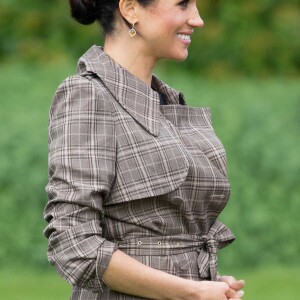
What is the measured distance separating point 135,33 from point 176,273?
621mm

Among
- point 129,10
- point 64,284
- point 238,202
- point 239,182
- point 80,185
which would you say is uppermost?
point 239,182

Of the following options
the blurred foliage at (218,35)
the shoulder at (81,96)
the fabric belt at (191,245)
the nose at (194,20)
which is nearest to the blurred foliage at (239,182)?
the blurred foliage at (218,35)

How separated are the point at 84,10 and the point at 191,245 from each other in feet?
2.21

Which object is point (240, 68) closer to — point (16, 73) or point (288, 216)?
point (16, 73)

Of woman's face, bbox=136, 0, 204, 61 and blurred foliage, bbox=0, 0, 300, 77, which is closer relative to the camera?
woman's face, bbox=136, 0, 204, 61

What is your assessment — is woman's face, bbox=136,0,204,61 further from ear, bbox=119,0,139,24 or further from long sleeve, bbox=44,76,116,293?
long sleeve, bbox=44,76,116,293

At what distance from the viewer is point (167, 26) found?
328 centimetres

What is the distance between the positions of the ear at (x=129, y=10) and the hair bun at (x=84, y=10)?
9cm

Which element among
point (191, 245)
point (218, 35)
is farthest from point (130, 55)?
point (218, 35)

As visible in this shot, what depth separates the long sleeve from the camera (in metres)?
3.06

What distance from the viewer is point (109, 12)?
3.33m

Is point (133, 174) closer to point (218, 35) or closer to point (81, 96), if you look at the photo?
point (81, 96)

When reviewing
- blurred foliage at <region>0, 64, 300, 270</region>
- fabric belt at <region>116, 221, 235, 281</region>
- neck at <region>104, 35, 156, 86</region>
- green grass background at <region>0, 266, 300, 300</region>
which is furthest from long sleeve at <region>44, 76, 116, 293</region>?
blurred foliage at <region>0, 64, 300, 270</region>

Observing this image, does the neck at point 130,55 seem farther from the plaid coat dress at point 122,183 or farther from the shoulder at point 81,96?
the shoulder at point 81,96
